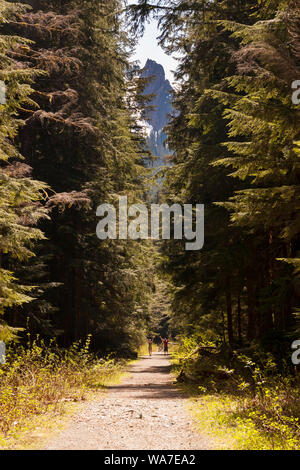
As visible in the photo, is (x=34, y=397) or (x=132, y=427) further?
(x=34, y=397)

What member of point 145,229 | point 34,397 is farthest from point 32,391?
point 145,229

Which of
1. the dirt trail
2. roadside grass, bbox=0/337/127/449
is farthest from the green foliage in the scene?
the dirt trail

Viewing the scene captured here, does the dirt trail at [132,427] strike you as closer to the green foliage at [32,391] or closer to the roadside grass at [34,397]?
the roadside grass at [34,397]

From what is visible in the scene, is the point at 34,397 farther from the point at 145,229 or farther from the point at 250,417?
the point at 145,229

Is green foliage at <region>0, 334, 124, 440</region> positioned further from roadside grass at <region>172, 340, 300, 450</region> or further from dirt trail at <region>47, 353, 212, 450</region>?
roadside grass at <region>172, 340, 300, 450</region>

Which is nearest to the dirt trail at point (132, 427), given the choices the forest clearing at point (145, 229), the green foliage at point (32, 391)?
the forest clearing at point (145, 229)

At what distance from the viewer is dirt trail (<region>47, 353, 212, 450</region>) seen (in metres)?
6.11

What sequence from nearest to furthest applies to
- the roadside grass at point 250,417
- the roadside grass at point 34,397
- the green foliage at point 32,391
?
the roadside grass at point 250,417 → the roadside grass at point 34,397 → the green foliage at point 32,391

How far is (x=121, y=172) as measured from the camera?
20891 millimetres

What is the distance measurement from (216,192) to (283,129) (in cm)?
619

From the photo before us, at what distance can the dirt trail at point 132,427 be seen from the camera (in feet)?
20.0

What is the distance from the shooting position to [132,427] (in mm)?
7473
